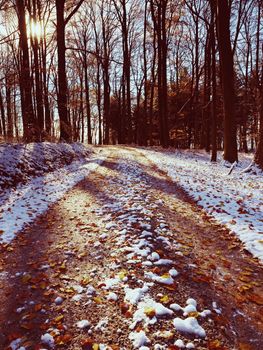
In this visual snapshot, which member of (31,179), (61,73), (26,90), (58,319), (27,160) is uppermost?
(61,73)

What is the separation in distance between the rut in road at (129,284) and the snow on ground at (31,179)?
1.56 feet

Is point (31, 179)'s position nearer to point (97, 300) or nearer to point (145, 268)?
point (145, 268)

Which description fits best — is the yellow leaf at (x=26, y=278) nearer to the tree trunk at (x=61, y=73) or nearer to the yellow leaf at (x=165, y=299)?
the yellow leaf at (x=165, y=299)

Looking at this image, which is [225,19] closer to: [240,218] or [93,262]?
[240,218]

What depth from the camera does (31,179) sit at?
381 inches

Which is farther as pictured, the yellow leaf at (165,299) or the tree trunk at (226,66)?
the tree trunk at (226,66)

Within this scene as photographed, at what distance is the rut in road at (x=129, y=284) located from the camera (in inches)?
119

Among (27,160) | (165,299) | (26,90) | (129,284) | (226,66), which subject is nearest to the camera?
(165,299)

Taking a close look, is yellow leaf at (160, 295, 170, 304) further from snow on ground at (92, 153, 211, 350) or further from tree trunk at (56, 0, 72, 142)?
Result: tree trunk at (56, 0, 72, 142)

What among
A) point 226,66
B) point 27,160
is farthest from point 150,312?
point 226,66

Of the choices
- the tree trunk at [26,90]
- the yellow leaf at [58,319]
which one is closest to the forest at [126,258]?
the yellow leaf at [58,319]

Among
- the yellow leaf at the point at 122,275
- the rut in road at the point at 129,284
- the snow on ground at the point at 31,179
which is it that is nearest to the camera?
the rut in road at the point at 129,284

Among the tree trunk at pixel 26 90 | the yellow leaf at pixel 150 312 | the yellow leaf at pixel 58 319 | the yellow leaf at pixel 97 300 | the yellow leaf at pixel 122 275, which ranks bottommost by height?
the yellow leaf at pixel 58 319

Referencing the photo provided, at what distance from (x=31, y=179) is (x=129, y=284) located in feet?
22.5
